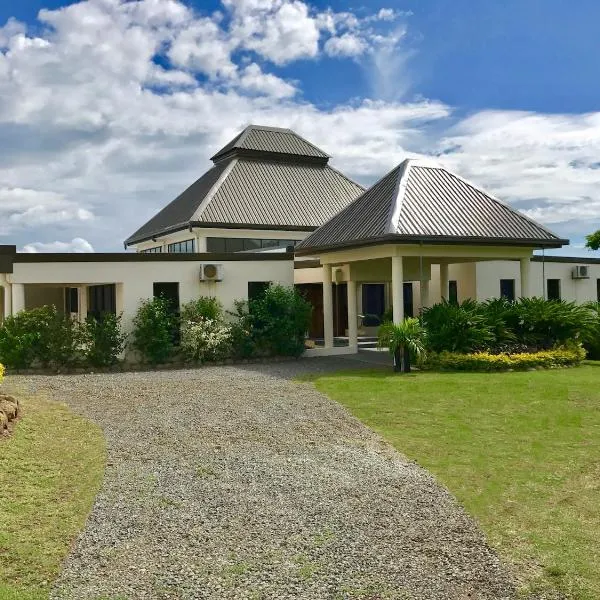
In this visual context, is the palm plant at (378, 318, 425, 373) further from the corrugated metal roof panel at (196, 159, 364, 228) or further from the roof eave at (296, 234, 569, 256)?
the corrugated metal roof panel at (196, 159, 364, 228)

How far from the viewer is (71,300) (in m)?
27.4

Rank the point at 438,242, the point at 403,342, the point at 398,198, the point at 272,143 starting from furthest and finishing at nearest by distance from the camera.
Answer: the point at 272,143 < the point at 398,198 < the point at 438,242 < the point at 403,342

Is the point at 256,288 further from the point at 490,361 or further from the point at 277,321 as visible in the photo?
the point at 490,361

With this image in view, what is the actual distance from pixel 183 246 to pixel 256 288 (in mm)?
9682

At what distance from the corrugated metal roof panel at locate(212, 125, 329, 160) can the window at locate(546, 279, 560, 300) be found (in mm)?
12064

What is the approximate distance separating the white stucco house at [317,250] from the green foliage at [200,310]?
1.39 feet

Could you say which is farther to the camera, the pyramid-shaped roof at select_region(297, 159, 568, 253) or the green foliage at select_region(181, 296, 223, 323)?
the green foliage at select_region(181, 296, 223, 323)

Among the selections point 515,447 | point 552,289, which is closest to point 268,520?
point 515,447

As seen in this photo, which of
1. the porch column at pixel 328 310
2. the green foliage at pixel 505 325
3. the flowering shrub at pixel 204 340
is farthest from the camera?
the porch column at pixel 328 310

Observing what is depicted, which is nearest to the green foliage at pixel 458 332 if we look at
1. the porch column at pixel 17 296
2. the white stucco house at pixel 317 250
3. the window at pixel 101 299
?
the white stucco house at pixel 317 250

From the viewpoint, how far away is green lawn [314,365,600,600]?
6.30m

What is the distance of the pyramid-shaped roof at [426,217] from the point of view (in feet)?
61.6

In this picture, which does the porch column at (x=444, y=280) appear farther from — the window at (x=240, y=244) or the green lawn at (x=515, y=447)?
the green lawn at (x=515, y=447)

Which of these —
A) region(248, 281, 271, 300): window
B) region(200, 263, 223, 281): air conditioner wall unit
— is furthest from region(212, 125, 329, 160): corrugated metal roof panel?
region(200, 263, 223, 281): air conditioner wall unit
